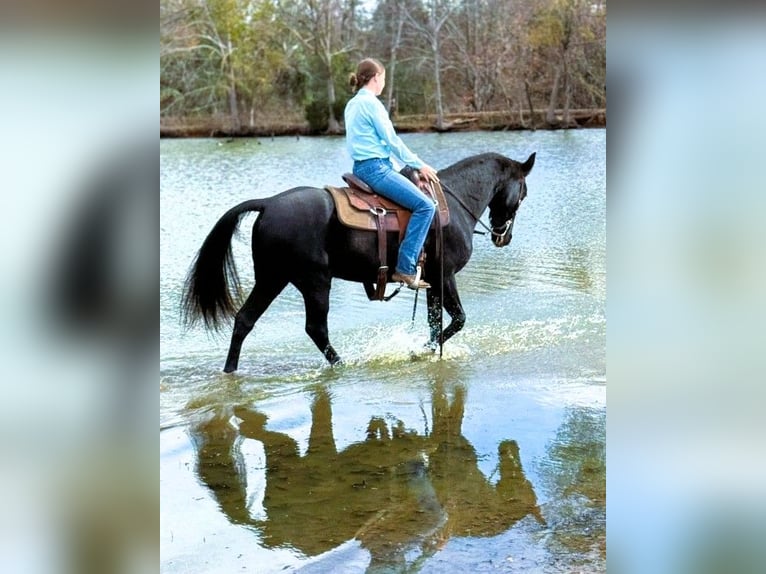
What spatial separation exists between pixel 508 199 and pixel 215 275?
214 centimetres

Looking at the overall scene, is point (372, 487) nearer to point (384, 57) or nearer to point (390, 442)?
point (390, 442)

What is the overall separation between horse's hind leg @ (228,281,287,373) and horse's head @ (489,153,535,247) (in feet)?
5.29

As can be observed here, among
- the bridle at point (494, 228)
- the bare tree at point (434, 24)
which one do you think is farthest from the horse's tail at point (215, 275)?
the bare tree at point (434, 24)

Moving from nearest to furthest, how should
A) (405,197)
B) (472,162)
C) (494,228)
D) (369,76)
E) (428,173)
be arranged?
(369,76), (405,197), (428,173), (472,162), (494,228)

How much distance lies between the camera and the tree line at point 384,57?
59.3 ft

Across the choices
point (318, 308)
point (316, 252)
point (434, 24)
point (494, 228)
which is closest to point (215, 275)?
point (316, 252)

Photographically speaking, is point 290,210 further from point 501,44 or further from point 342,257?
point 501,44

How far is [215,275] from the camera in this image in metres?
4.80

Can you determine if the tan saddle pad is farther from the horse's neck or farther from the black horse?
the horse's neck
